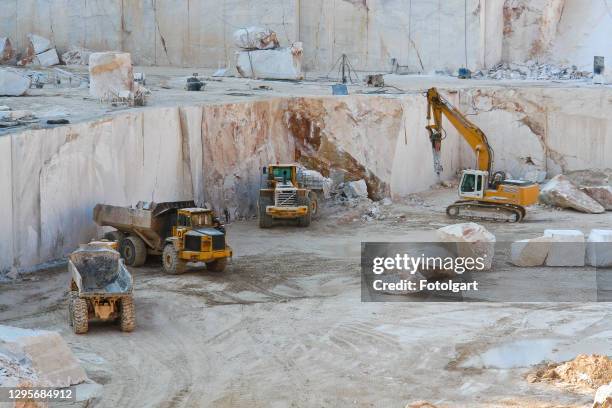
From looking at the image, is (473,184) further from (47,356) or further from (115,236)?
(47,356)

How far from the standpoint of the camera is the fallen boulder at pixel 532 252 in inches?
826

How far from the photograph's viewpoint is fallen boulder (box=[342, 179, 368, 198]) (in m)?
28.4

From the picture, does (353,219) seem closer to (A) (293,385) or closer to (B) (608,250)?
(B) (608,250)

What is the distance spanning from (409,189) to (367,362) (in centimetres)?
1616

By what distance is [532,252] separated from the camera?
68.9 feet

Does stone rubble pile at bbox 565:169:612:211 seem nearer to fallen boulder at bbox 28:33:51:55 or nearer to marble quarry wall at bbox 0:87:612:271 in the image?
marble quarry wall at bbox 0:87:612:271

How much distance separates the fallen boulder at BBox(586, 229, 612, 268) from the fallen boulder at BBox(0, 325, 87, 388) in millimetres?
10962

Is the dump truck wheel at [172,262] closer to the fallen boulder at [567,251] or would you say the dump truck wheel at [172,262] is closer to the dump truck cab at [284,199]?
the dump truck cab at [284,199]

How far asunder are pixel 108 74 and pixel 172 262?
32.4 feet

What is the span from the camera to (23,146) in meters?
20.1

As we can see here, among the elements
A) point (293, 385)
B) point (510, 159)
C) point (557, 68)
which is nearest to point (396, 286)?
point (293, 385)

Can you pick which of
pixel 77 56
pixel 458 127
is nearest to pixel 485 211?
pixel 458 127

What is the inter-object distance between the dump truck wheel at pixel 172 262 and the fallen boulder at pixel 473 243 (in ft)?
15.9

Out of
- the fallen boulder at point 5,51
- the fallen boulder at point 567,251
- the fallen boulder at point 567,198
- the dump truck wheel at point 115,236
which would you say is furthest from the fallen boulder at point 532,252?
the fallen boulder at point 5,51
